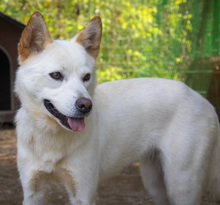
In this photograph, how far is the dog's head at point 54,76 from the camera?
2.42 m

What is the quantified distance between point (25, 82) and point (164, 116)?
3.73ft

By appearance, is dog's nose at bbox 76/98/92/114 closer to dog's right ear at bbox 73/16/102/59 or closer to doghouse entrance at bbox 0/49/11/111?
dog's right ear at bbox 73/16/102/59

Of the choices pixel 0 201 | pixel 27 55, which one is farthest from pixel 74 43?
pixel 0 201

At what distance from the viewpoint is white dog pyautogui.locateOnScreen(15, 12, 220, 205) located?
2.53 metres

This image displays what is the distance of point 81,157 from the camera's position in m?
2.74

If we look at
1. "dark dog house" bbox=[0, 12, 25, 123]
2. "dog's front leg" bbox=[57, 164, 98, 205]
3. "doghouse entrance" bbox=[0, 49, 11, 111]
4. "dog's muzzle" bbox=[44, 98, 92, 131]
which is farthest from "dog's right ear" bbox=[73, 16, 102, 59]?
"doghouse entrance" bbox=[0, 49, 11, 111]

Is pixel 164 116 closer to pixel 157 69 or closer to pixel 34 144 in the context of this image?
pixel 34 144

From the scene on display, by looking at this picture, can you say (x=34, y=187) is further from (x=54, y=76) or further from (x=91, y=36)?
(x=91, y=36)

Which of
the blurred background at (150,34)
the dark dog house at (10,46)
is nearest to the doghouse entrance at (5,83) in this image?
the dark dog house at (10,46)

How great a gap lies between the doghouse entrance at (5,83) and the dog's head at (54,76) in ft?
16.2

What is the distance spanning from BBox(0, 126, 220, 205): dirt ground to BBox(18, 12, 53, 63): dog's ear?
6.24 feet

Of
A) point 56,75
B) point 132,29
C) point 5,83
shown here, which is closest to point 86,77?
point 56,75

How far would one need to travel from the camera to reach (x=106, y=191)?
4.38 metres

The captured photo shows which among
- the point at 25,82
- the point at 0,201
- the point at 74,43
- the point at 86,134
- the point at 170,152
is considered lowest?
the point at 0,201
